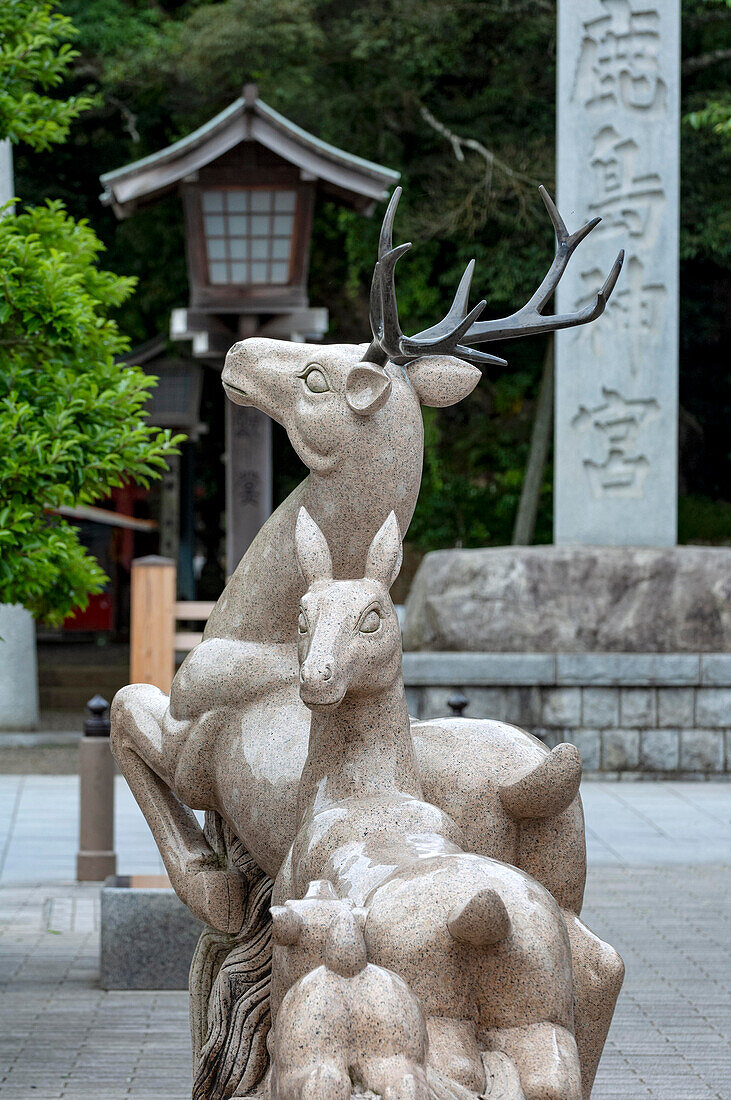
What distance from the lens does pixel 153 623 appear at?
32.8 ft

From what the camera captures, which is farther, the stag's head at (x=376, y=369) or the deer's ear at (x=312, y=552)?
the stag's head at (x=376, y=369)

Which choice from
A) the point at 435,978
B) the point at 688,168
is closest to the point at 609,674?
the point at 435,978

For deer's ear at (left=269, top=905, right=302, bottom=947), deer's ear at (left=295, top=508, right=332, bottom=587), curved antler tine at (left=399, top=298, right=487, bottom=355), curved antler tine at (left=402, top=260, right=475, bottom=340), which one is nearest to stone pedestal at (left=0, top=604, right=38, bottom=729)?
curved antler tine at (left=402, top=260, right=475, bottom=340)

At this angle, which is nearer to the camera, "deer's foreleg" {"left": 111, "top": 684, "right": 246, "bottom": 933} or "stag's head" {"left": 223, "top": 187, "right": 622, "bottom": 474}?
"stag's head" {"left": 223, "top": 187, "right": 622, "bottom": 474}

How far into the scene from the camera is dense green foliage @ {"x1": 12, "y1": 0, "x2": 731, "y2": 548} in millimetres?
16297

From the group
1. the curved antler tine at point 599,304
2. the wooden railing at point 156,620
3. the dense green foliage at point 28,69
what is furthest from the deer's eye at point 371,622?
the wooden railing at point 156,620

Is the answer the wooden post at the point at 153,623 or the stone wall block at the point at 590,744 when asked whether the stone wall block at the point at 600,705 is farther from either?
the wooden post at the point at 153,623

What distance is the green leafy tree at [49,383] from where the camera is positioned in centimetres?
493

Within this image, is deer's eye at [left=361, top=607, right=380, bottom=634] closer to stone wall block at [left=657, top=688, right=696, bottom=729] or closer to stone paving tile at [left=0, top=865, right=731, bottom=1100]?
stone paving tile at [left=0, top=865, right=731, bottom=1100]

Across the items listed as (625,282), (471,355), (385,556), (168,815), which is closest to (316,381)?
(471,355)

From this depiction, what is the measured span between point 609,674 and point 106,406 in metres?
5.78

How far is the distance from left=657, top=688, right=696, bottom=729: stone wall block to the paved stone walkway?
70 cm

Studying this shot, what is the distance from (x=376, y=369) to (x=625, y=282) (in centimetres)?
839

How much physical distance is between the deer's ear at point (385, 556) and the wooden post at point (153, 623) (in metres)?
7.27
